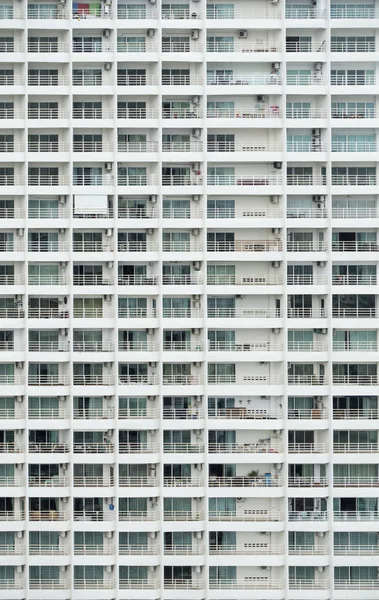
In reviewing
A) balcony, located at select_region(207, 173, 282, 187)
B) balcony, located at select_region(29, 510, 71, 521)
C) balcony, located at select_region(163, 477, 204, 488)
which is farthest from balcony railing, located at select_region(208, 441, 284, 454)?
balcony, located at select_region(207, 173, 282, 187)

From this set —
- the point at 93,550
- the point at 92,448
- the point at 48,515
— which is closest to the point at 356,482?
the point at 92,448

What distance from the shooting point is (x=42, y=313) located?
35.1 metres

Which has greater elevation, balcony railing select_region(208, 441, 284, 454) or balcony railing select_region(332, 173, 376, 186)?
balcony railing select_region(332, 173, 376, 186)

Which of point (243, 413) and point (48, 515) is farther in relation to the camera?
point (243, 413)

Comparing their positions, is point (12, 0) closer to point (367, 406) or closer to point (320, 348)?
point (320, 348)

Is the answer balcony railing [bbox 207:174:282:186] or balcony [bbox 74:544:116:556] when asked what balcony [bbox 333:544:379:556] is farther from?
balcony railing [bbox 207:174:282:186]

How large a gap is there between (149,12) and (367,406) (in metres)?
15.5

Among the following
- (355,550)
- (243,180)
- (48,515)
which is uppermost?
(243,180)

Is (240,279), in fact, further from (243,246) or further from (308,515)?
(308,515)

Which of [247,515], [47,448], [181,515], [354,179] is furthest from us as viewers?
[354,179]

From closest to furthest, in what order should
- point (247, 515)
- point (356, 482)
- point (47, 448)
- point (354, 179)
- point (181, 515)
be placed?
point (47, 448)
point (181, 515)
point (356, 482)
point (247, 515)
point (354, 179)

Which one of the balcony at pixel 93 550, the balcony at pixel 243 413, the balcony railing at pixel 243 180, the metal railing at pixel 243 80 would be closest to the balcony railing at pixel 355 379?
the balcony at pixel 243 413

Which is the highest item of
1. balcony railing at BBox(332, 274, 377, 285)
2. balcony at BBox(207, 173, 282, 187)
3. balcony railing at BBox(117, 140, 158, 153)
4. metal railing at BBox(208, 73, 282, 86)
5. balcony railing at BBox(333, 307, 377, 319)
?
metal railing at BBox(208, 73, 282, 86)

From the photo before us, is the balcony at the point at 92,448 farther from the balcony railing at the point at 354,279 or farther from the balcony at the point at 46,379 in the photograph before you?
the balcony railing at the point at 354,279
